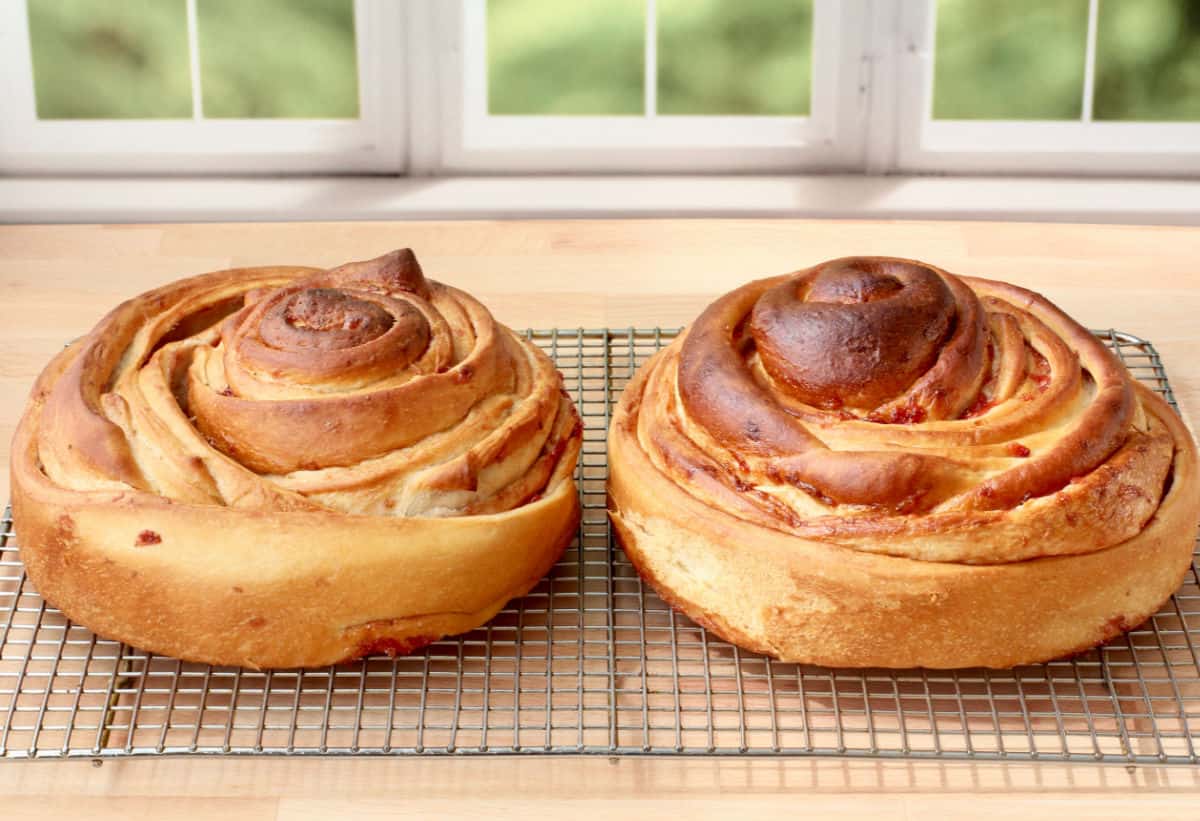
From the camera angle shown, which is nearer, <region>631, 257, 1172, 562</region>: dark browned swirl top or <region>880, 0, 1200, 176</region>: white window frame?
<region>631, 257, 1172, 562</region>: dark browned swirl top

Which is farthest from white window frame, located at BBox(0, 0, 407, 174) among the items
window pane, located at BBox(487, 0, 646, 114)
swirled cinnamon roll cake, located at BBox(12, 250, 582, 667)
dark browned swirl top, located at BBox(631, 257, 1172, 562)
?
dark browned swirl top, located at BBox(631, 257, 1172, 562)

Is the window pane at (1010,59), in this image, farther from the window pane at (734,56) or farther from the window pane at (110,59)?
the window pane at (110,59)

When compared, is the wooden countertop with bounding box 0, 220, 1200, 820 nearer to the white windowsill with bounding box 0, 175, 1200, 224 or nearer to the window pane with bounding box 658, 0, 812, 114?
the white windowsill with bounding box 0, 175, 1200, 224

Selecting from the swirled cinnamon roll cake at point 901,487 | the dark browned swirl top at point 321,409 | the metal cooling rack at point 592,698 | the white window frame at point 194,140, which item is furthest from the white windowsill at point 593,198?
the metal cooling rack at point 592,698

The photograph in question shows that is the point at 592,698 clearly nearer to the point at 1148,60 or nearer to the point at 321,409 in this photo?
the point at 321,409

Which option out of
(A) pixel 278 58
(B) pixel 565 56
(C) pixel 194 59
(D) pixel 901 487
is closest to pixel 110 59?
(C) pixel 194 59

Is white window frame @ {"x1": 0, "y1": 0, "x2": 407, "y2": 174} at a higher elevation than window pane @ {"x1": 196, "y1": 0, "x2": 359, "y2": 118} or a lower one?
lower

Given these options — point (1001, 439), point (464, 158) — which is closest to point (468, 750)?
point (1001, 439)
